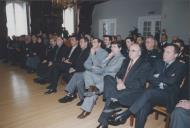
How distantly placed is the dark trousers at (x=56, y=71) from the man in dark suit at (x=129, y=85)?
66.9 inches

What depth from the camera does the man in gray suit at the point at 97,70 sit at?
3.28 meters

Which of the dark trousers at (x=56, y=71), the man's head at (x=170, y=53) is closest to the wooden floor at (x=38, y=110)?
the dark trousers at (x=56, y=71)

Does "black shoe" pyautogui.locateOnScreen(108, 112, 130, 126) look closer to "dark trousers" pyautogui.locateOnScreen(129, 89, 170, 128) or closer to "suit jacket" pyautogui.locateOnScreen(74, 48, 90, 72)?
"dark trousers" pyautogui.locateOnScreen(129, 89, 170, 128)

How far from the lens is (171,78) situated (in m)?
2.62

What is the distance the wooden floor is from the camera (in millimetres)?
3039

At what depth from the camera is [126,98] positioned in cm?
276

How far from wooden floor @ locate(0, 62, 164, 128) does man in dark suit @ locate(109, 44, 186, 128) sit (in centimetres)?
52

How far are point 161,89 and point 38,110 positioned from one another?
2.02 m

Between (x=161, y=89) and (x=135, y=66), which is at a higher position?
(x=135, y=66)

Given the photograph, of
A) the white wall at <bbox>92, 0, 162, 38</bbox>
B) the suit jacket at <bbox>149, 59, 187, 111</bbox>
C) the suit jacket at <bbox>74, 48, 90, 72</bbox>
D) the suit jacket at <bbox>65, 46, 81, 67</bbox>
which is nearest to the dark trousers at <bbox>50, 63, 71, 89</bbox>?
the suit jacket at <bbox>65, 46, 81, 67</bbox>

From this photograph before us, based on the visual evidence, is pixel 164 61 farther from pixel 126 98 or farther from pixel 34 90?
pixel 34 90

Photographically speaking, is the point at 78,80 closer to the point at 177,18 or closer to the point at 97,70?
the point at 97,70

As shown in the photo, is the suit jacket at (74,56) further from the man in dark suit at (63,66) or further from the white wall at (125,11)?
the white wall at (125,11)

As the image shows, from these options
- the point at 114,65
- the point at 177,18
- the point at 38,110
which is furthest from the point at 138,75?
the point at 177,18
